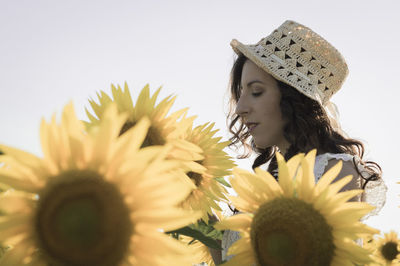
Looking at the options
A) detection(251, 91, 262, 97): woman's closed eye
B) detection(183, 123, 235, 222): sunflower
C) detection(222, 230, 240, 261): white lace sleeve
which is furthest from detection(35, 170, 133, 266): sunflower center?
detection(251, 91, 262, 97): woman's closed eye

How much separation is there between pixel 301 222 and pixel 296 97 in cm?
180

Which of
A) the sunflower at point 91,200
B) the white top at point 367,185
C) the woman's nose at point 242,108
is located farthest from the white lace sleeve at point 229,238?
the sunflower at point 91,200

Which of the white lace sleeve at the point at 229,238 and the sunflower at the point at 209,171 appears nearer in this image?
the sunflower at the point at 209,171

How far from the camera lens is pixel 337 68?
2500 mm

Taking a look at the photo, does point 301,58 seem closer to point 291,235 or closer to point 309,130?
point 309,130

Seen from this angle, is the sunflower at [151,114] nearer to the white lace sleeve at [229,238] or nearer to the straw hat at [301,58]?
the white lace sleeve at [229,238]

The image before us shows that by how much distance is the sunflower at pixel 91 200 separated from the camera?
21.6 inches

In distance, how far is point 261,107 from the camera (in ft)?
7.98

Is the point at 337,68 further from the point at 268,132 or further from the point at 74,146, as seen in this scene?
the point at 74,146

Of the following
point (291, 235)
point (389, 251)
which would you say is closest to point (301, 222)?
point (291, 235)

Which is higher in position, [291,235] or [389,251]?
[291,235]

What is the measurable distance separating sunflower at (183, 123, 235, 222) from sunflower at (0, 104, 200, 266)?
624 millimetres

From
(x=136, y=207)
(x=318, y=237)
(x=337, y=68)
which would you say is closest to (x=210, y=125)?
(x=318, y=237)

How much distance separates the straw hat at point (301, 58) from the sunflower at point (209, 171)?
1.17m
